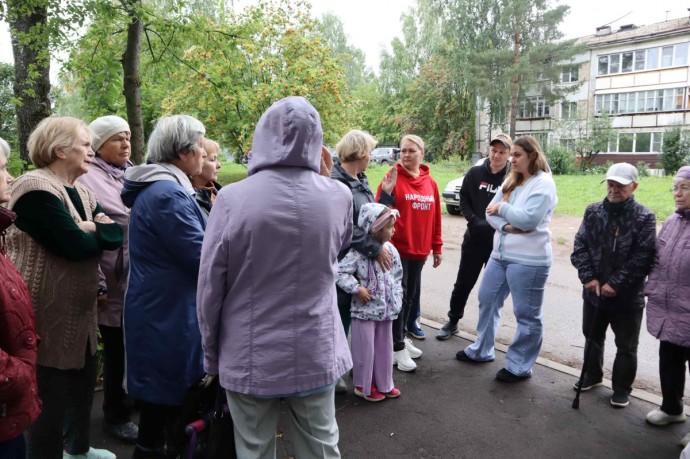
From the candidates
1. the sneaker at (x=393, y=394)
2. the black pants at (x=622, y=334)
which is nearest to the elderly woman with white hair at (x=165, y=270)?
the sneaker at (x=393, y=394)

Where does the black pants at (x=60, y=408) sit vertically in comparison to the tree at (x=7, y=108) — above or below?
below

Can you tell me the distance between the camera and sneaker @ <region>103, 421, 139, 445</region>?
3.27 metres

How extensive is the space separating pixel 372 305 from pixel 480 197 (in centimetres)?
198

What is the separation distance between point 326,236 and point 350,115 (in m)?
17.0

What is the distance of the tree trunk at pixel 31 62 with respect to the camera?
538 centimetres

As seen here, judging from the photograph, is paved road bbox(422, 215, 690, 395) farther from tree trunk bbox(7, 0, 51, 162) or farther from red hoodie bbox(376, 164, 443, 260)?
tree trunk bbox(7, 0, 51, 162)

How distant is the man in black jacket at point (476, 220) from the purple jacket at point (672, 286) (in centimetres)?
171

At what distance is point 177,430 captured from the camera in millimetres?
2410

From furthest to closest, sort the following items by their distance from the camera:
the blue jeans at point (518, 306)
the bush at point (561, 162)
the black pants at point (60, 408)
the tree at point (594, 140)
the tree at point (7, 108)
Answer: the tree at point (594, 140) → the bush at point (561, 162) → the tree at point (7, 108) → the blue jeans at point (518, 306) → the black pants at point (60, 408)

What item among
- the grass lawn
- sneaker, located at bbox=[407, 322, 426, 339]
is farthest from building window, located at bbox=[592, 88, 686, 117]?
sneaker, located at bbox=[407, 322, 426, 339]

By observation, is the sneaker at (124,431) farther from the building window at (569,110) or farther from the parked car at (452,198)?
the building window at (569,110)

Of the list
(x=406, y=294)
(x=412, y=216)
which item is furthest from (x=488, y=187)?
(x=406, y=294)

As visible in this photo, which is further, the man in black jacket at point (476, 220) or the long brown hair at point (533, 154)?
the man in black jacket at point (476, 220)

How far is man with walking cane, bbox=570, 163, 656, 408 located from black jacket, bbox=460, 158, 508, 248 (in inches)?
45.5
